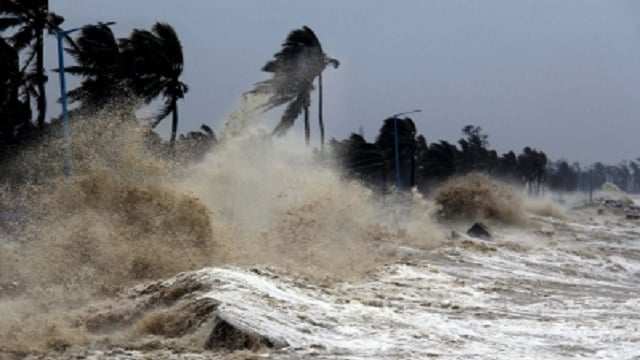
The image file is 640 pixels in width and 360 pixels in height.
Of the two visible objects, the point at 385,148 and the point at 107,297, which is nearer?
the point at 107,297

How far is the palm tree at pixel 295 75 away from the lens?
Result: 36.4 metres

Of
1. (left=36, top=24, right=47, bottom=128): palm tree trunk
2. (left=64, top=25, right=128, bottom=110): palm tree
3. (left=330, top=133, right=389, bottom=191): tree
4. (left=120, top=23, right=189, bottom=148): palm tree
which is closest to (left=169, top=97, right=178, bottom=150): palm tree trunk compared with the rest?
(left=120, top=23, right=189, bottom=148): palm tree

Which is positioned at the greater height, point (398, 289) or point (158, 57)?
point (158, 57)

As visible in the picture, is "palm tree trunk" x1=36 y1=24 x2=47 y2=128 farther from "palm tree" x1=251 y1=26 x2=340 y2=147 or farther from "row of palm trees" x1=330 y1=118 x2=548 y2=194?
"row of palm trees" x1=330 y1=118 x2=548 y2=194

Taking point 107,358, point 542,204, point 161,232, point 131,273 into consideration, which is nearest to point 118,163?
point 161,232

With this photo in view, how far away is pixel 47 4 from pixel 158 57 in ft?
14.0

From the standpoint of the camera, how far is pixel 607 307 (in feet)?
48.3

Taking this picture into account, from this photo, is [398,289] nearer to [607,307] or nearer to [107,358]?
[607,307]

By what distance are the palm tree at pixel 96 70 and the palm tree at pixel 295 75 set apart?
643 cm

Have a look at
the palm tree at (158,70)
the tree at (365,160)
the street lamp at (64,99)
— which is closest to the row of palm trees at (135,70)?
the palm tree at (158,70)

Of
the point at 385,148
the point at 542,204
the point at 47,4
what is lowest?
the point at 542,204

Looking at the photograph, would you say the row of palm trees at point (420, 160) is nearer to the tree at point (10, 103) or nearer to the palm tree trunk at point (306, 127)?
the palm tree trunk at point (306, 127)

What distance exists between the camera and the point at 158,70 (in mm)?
31250

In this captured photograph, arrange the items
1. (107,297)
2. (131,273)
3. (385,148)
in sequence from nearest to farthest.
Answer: (107,297)
(131,273)
(385,148)
